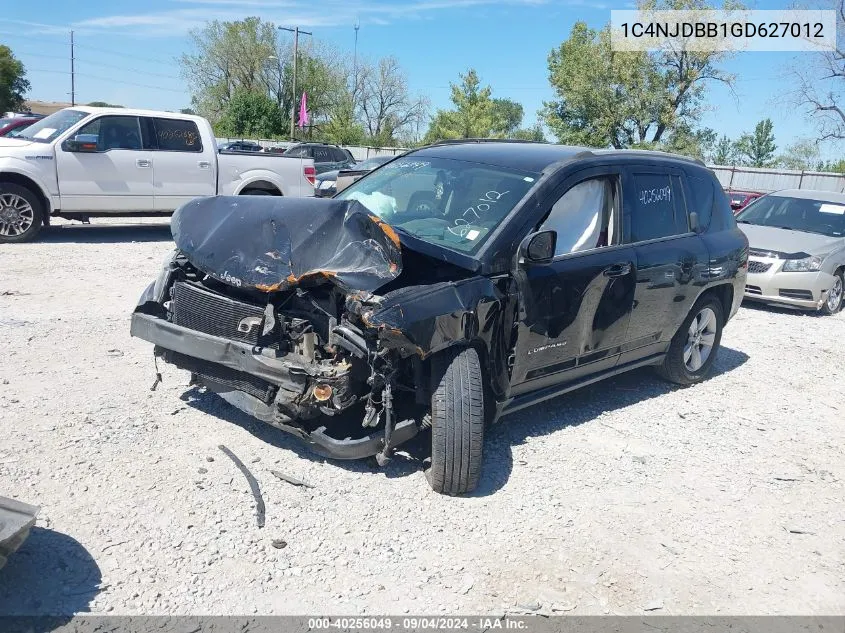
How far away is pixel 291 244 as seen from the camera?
163 inches

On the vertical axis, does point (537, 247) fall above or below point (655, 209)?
below

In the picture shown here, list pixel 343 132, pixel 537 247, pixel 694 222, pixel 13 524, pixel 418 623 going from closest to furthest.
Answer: pixel 13 524, pixel 418 623, pixel 537 247, pixel 694 222, pixel 343 132

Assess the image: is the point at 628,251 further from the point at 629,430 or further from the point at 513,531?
the point at 513,531

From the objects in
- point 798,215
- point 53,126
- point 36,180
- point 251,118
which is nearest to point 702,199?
point 798,215

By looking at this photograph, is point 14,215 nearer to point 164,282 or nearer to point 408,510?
point 164,282

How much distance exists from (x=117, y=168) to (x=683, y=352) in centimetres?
895

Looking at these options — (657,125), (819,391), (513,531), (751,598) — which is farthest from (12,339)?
(657,125)

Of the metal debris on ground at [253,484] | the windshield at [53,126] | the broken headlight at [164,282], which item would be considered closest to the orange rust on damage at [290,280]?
the broken headlight at [164,282]

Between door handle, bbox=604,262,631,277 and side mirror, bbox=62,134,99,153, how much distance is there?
8.79m

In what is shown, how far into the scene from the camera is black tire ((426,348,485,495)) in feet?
13.1

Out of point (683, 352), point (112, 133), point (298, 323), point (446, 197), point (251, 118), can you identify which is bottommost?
point (683, 352)

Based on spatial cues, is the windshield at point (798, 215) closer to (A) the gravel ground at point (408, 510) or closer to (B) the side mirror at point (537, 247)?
(A) the gravel ground at point (408, 510)

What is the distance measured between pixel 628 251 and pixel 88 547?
3.90 m

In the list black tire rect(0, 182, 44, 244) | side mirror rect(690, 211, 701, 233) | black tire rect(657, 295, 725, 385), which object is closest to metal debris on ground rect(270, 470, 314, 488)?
black tire rect(657, 295, 725, 385)
